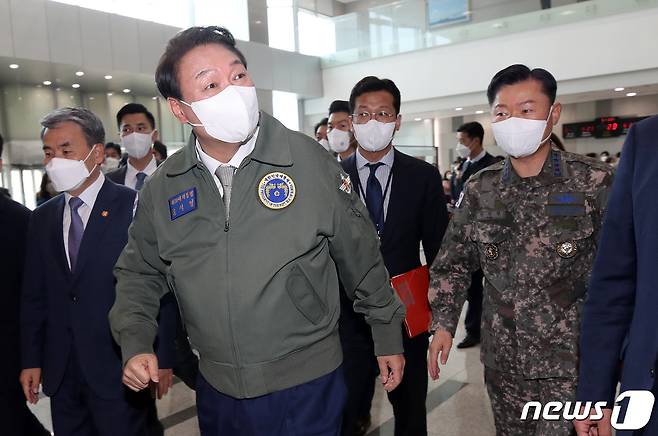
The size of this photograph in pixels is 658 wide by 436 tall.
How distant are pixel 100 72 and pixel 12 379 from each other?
8049mm

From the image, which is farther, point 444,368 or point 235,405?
point 444,368

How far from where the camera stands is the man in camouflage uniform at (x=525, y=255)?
1.76 meters

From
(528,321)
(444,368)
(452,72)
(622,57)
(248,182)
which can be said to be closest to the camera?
(248,182)

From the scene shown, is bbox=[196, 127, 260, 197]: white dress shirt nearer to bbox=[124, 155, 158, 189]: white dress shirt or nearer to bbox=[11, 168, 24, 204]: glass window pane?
bbox=[124, 155, 158, 189]: white dress shirt

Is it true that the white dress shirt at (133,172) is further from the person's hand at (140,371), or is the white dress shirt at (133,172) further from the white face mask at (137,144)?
the person's hand at (140,371)

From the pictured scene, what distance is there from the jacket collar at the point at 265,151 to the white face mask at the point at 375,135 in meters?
1.03

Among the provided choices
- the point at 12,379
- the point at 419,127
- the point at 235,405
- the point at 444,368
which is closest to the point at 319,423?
the point at 235,405

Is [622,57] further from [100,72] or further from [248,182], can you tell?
[248,182]

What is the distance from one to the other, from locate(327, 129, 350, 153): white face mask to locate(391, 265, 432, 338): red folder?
8.48ft

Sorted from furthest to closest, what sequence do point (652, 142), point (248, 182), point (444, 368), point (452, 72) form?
1. point (452, 72)
2. point (444, 368)
3. point (248, 182)
4. point (652, 142)

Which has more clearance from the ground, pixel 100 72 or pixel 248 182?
pixel 100 72

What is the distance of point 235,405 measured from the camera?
1.47m

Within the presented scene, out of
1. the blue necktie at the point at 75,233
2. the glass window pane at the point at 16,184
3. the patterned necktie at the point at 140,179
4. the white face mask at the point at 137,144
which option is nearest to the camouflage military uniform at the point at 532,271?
the blue necktie at the point at 75,233

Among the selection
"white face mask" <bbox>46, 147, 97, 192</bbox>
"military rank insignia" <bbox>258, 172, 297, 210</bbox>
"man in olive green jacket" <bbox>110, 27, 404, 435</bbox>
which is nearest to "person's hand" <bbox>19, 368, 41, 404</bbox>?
"white face mask" <bbox>46, 147, 97, 192</bbox>
